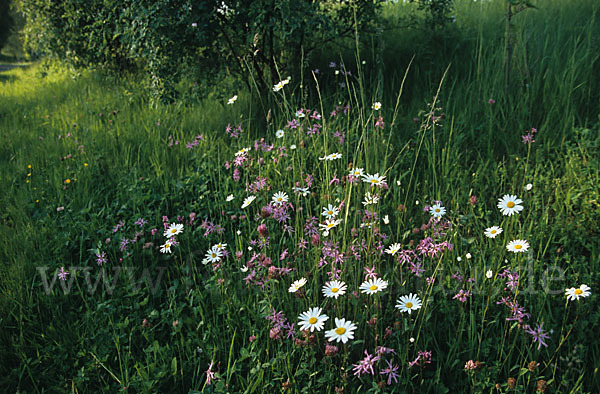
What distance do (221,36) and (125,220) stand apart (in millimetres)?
2167

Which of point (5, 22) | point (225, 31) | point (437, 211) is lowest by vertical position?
point (437, 211)

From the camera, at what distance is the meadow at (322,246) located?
1.80 m

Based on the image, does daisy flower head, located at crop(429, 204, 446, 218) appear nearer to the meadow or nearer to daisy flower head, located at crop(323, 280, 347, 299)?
the meadow

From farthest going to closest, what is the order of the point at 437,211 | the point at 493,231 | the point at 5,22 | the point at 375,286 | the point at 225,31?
the point at 5,22, the point at 225,31, the point at 437,211, the point at 493,231, the point at 375,286

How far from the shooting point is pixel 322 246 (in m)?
2.08

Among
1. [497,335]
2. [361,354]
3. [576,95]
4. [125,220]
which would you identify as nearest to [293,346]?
[361,354]

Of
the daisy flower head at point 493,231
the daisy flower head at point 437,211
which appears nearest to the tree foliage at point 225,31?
the daisy flower head at point 437,211

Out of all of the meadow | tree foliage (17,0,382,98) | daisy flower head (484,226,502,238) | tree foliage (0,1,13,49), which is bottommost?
the meadow

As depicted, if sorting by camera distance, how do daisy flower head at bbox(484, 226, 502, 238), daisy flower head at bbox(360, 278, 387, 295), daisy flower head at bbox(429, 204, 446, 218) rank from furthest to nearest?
daisy flower head at bbox(429, 204, 446, 218) < daisy flower head at bbox(484, 226, 502, 238) < daisy flower head at bbox(360, 278, 387, 295)

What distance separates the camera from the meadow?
5.89 feet

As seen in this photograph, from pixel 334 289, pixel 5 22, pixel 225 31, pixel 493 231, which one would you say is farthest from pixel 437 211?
pixel 5 22

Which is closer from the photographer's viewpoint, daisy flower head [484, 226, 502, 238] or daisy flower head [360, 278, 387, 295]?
daisy flower head [360, 278, 387, 295]

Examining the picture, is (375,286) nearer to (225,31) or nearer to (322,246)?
(322,246)

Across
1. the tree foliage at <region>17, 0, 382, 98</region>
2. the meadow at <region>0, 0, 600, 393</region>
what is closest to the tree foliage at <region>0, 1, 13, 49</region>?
the tree foliage at <region>17, 0, 382, 98</region>
